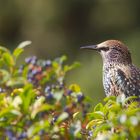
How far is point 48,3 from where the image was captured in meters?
18.2

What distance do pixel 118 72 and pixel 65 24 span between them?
13.0 m

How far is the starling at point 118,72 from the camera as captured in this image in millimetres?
6023

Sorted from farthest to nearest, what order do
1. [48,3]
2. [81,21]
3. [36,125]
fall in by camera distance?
[81,21] < [48,3] < [36,125]

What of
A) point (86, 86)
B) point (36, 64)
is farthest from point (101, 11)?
point (36, 64)

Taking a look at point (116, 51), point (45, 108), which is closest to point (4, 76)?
point (45, 108)

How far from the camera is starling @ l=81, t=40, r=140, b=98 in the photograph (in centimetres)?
602

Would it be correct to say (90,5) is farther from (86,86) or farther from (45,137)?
(45,137)

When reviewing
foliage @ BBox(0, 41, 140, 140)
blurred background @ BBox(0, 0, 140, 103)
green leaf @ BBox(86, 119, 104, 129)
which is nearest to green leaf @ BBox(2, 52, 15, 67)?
foliage @ BBox(0, 41, 140, 140)

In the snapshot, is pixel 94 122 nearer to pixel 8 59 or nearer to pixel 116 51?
pixel 8 59

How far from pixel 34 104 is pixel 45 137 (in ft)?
0.57

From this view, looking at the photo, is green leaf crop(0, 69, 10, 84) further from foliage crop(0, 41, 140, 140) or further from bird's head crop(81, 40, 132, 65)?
bird's head crop(81, 40, 132, 65)

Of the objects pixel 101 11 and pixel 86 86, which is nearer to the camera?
pixel 86 86

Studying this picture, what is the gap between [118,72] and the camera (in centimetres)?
623

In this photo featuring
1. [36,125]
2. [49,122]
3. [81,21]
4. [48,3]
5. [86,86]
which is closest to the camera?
[36,125]
